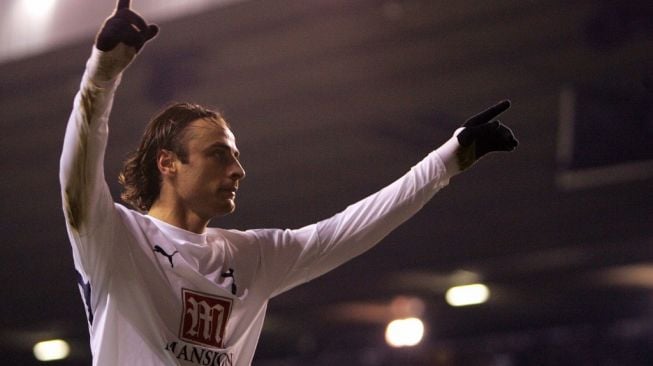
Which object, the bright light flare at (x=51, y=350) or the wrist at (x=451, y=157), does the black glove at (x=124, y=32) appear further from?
the bright light flare at (x=51, y=350)

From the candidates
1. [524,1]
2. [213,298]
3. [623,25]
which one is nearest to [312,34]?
[524,1]

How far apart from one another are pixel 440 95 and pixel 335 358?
6888mm

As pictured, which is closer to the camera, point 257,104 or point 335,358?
point 257,104

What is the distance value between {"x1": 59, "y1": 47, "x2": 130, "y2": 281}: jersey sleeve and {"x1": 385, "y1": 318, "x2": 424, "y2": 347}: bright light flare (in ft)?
35.4

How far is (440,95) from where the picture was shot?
7645mm

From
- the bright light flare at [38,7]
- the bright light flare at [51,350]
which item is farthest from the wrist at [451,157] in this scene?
the bright light flare at [51,350]

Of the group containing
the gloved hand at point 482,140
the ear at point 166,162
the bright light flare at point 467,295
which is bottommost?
the ear at point 166,162

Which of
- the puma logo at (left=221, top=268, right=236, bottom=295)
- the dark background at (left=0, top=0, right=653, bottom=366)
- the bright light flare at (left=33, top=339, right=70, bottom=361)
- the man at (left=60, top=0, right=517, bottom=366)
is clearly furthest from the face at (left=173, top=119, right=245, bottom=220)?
the bright light flare at (left=33, top=339, right=70, bottom=361)

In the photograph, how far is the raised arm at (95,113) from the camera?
2.45 metres

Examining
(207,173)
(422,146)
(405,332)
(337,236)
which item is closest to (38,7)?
(422,146)

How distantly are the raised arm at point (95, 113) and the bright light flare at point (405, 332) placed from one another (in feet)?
35.5

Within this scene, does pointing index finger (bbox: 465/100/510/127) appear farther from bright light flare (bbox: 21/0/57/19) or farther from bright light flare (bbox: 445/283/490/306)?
bright light flare (bbox: 445/283/490/306)

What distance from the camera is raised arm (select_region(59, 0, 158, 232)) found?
2.45 metres

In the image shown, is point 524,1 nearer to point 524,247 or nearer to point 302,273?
point 302,273
